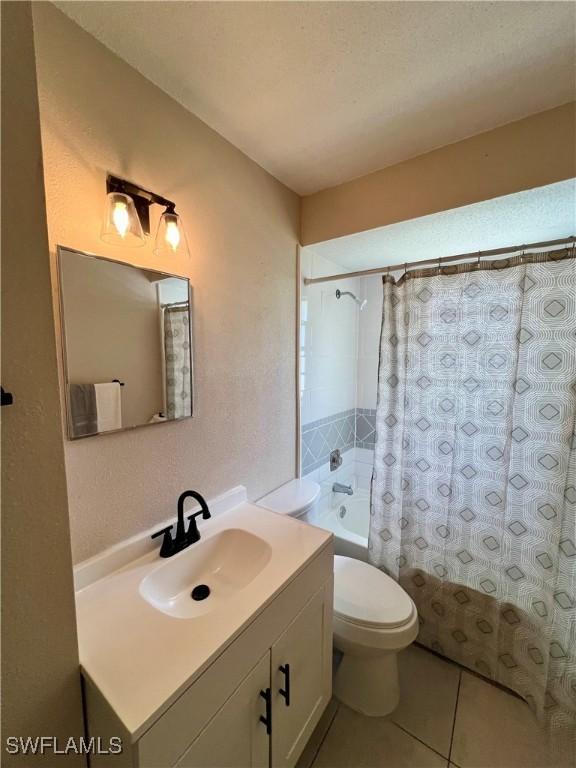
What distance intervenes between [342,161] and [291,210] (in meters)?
0.35

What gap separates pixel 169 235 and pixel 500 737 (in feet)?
7.71

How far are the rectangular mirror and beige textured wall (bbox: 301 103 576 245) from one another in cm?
98

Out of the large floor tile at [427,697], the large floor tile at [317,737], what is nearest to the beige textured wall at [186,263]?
the large floor tile at [317,737]

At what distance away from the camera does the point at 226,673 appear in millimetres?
724

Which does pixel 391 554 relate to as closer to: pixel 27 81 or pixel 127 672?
pixel 127 672

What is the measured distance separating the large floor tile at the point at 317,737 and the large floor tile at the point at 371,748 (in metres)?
0.02

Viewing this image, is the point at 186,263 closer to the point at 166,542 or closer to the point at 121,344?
the point at 121,344

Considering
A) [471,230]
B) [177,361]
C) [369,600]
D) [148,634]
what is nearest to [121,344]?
[177,361]

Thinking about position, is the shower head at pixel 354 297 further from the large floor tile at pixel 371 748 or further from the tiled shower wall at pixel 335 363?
the large floor tile at pixel 371 748

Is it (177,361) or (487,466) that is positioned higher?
(177,361)

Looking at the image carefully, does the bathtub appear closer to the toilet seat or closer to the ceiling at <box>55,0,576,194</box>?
the toilet seat

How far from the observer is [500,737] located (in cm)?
123

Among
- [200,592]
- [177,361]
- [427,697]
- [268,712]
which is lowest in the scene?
[427,697]

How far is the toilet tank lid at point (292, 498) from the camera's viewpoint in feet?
4.85
